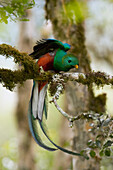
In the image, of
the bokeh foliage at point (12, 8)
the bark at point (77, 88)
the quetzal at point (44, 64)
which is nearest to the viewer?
the bokeh foliage at point (12, 8)

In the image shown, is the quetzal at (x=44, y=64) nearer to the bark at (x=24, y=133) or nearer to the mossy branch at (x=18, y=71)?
the mossy branch at (x=18, y=71)

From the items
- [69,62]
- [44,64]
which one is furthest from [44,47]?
[69,62]

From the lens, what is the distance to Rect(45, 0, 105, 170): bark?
299 centimetres

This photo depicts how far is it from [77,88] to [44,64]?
1122 mm

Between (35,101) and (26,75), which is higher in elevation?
(26,75)

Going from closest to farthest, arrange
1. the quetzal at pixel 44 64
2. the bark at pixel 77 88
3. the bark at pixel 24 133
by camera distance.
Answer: the quetzal at pixel 44 64
the bark at pixel 77 88
the bark at pixel 24 133

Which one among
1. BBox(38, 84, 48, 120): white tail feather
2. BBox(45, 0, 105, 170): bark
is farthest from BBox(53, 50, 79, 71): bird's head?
BBox(45, 0, 105, 170): bark

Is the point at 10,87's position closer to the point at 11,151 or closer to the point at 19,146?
the point at 19,146

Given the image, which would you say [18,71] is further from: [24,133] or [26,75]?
[24,133]

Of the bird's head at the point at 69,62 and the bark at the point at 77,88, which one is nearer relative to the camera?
the bird's head at the point at 69,62

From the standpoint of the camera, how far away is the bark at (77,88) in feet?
9.81

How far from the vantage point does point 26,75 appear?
1.68 m

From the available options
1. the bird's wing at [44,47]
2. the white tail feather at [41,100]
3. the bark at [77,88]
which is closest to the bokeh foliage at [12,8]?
the bird's wing at [44,47]

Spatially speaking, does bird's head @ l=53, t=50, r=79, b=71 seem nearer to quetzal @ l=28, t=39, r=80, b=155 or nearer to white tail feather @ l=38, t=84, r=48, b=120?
quetzal @ l=28, t=39, r=80, b=155
